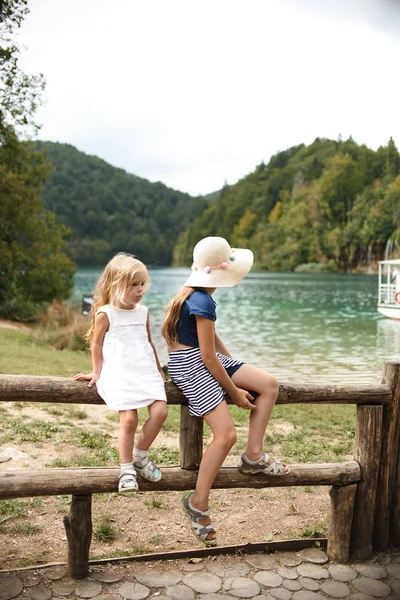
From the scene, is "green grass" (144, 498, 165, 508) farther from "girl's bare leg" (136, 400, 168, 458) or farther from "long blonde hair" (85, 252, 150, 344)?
"long blonde hair" (85, 252, 150, 344)

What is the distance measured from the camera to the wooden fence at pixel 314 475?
278cm

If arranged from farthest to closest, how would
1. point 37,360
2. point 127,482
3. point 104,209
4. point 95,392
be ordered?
point 104,209 → point 37,360 → point 95,392 → point 127,482

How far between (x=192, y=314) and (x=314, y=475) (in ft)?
3.59

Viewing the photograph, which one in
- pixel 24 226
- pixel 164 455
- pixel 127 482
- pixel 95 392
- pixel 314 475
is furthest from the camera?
pixel 24 226

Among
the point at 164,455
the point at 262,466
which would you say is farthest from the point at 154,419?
the point at 164,455

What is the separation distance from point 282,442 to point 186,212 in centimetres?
10787

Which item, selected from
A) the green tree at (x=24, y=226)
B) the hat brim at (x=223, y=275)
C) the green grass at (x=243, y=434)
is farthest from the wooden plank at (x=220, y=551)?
the green tree at (x=24, y=226)

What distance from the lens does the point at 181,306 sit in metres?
2.89

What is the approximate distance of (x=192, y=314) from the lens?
2.89 metres

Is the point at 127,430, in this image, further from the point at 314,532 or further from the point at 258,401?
the point at 314,532

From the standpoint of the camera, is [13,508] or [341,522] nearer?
[341,522]

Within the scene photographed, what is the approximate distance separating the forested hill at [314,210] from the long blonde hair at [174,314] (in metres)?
69.7

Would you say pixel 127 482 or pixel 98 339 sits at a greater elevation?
pixel 98 339

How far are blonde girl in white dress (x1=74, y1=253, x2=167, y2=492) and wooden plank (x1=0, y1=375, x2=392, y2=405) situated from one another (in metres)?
0.07
